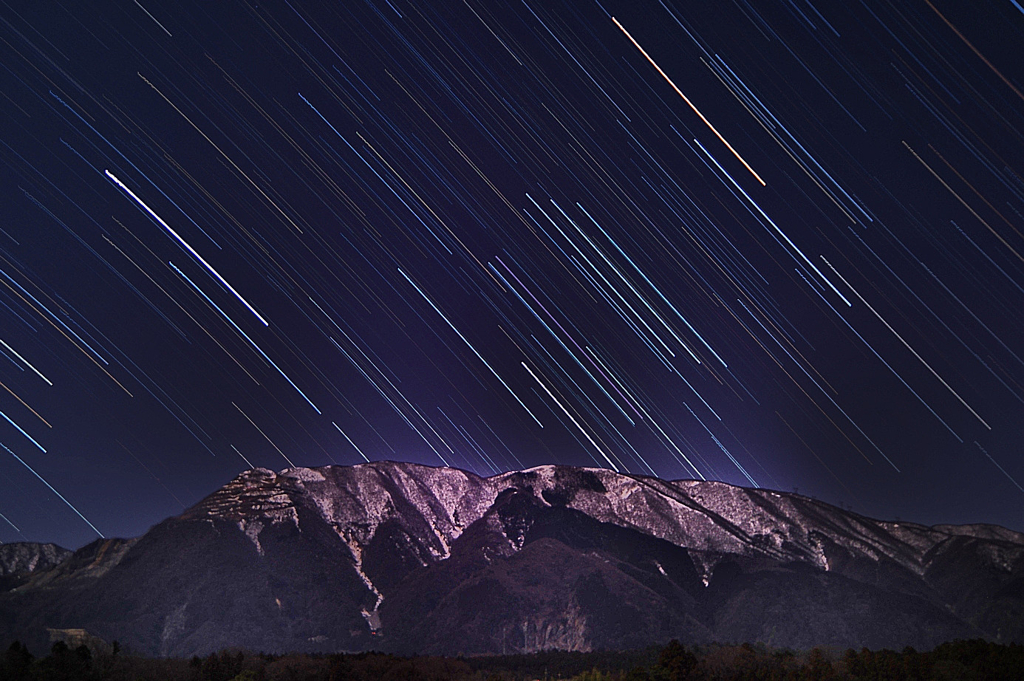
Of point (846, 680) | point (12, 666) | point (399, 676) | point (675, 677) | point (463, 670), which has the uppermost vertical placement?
point (12, 666)

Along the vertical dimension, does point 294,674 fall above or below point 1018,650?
above

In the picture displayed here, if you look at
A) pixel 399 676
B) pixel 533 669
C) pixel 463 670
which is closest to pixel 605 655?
pixel 533 669

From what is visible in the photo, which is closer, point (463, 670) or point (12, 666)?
point (12, 666)

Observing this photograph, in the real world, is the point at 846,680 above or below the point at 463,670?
below

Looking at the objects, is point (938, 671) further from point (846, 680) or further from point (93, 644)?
point (93, 644)

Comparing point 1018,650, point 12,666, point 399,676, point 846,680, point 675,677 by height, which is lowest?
point 1018,650

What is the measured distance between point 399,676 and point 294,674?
17190mm

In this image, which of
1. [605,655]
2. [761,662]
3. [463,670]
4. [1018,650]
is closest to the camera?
[1018,650]

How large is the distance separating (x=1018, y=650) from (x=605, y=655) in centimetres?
11146

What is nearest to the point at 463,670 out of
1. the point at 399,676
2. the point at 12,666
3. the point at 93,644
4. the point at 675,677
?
the point at 399,676

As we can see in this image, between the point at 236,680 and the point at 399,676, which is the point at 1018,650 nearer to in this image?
the point at 399,676

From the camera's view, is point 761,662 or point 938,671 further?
point 761,662

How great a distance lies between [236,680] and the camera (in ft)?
364

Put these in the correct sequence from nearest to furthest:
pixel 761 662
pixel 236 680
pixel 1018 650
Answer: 1. pixel 1018 650
2. pixel 236 680
3. pixel 761 662
